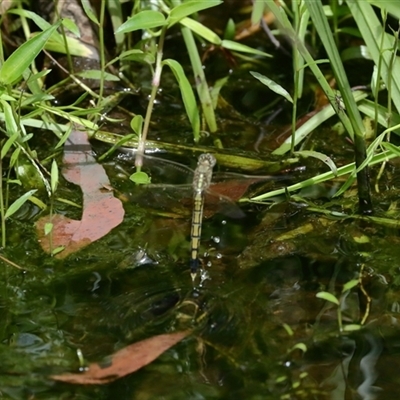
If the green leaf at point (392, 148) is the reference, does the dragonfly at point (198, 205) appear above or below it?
below

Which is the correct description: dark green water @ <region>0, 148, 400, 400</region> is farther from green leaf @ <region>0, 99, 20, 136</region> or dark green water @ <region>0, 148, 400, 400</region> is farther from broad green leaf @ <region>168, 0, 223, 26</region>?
broad green leaf @ <region>168, 0, 223, 26</region>

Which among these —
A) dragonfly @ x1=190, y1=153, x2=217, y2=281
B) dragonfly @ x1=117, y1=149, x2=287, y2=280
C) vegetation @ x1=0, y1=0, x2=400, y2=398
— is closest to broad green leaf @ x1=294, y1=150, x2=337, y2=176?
vegetation @ x1=0, y1=0, x2=400, y2=398

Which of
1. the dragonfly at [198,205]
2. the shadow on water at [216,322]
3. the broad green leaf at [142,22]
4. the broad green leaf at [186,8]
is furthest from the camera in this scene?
the broad green leaf at [186,8]

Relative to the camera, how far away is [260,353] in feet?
5.94

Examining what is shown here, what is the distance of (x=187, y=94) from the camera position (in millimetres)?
2537

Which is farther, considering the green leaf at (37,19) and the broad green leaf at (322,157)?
the green leaf at (37,19)

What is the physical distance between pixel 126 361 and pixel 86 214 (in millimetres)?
640

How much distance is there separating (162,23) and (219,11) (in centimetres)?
114

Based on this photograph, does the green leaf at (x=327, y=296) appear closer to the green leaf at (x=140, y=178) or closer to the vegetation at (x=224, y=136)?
the vegetation at (x=224, y=136)

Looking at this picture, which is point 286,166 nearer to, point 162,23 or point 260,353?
point 162,23

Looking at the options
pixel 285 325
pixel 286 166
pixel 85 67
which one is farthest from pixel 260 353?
pixel 85 67

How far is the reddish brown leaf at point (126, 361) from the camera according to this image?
5.74 ft

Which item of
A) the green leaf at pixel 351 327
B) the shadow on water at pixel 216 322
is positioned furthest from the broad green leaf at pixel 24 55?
the green leaf at pixel 351 327

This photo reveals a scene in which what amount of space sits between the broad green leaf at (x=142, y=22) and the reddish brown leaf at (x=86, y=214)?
1.60 feet
